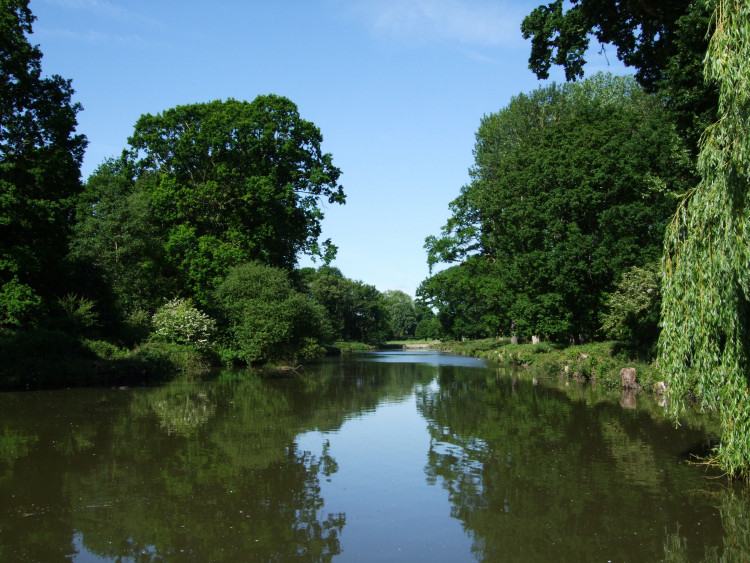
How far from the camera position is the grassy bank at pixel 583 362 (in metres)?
22.5

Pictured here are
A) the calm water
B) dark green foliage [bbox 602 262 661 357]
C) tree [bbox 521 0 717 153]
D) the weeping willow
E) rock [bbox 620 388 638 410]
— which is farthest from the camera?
dark green foliage [bbox 602 262 661 357]

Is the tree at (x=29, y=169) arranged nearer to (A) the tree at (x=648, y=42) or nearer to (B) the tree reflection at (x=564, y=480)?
(B) the tree reflection at (x=564, y=480)

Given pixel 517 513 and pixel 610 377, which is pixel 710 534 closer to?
pixel 517 513

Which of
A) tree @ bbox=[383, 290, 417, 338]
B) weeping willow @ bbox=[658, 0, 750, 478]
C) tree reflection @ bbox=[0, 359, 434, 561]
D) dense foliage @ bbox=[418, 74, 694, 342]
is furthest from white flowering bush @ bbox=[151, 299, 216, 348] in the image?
tree @ bbox=[383, 290, 417, 338]

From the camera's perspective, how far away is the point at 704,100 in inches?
494

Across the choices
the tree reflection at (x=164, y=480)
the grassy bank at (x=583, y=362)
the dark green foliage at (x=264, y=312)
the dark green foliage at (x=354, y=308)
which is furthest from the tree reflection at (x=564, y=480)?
the dark green foliage at (x=354, y=308)

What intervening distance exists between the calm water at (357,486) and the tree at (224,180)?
1858cm

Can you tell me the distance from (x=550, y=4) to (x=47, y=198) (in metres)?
20.8

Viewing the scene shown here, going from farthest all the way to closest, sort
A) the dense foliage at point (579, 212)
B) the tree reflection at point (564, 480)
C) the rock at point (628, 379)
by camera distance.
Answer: the dense foliage at point (579, 212)
the rock at point (628, 379)
the tree reflection at point (564, 480)

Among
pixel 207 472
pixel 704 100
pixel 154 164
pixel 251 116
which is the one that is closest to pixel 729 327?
pixel 704 100

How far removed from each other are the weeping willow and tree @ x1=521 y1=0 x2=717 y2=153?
3.72 metres

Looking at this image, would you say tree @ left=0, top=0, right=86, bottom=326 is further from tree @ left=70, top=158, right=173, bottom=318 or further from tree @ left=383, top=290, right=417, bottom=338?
tree @ left=383, top=290, right=417, bottom=338

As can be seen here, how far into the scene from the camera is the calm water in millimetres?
7234

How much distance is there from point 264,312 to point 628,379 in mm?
19696
